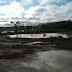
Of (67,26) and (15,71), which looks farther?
(67,26)

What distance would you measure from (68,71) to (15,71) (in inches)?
152

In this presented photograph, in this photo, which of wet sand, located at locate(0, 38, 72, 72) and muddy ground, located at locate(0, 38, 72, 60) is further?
muddy ground, located at locate(0, 38, 72, 60)

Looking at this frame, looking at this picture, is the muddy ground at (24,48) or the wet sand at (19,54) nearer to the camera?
the wet sand at (19,54)

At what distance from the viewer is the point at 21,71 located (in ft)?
33.8

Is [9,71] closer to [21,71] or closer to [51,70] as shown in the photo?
[21,71]

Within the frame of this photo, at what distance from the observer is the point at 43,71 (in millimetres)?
10242

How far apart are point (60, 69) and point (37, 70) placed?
5.74ft

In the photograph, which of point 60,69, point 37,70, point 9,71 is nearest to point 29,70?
point 37,70

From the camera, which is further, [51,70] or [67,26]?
[67,26]

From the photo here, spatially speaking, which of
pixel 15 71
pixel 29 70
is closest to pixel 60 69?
pixel 29 70

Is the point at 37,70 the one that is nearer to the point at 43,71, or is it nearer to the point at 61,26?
the point at 43,71

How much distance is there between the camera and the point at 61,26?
350ft

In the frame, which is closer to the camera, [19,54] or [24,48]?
[19,54]

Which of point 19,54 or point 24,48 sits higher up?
point 19,54
